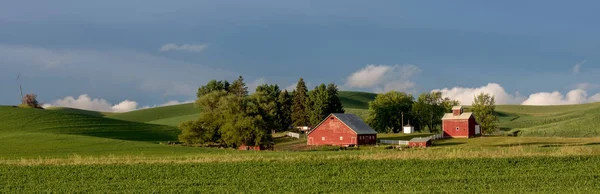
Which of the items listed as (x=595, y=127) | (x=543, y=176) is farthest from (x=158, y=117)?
(x=543, y=176)

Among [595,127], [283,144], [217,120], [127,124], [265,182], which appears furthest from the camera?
[127,124]

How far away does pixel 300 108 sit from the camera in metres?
110

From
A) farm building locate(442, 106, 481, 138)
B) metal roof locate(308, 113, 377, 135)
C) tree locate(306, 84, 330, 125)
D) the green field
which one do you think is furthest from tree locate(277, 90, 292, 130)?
the green field

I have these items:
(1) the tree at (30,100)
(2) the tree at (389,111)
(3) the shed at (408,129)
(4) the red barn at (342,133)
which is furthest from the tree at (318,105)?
(1) the tree at (30,100)

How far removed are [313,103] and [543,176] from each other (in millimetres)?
80395

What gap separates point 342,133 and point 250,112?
13885 mm

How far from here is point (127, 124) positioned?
104m

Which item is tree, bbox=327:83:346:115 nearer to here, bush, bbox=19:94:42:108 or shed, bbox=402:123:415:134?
shed, bbox=402:123:415:134

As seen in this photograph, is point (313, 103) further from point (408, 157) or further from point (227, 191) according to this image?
point (227, 191)

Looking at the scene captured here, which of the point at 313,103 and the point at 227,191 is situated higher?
the point at 313,103

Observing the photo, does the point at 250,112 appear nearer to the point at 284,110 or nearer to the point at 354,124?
the point at 354,124

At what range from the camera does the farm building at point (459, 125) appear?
8994 centimetres

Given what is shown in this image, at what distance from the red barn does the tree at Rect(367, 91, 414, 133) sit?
69.0 ft

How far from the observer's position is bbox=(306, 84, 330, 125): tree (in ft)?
344
